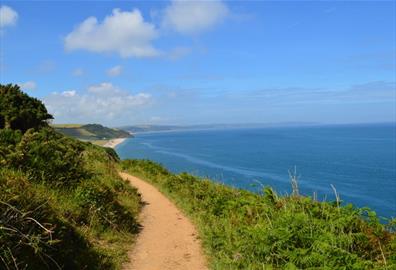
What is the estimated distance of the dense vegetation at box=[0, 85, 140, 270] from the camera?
6185 millimetres

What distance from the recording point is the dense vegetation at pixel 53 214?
20.3ft

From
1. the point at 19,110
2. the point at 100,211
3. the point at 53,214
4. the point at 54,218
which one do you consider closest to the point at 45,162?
the point at 100,211

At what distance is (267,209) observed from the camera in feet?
33.1

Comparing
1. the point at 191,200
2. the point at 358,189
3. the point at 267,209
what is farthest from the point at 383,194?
the point at 267,209

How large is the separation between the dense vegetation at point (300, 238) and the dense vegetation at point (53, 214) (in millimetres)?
2457

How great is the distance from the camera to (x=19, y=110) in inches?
969

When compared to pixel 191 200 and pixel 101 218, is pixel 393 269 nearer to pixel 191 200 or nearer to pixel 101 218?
pixel 101 218

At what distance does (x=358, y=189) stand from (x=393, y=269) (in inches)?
2099

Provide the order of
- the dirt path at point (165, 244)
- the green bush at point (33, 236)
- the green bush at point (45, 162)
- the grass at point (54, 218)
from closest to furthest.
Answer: the green bush at point (33, 236) → the grass at point (54, 218) → the dirt path at point (165, 244) → the green bush at point (45, 162)

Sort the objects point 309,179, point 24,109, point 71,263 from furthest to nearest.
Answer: point 309,179
point 24,109
point 71,263

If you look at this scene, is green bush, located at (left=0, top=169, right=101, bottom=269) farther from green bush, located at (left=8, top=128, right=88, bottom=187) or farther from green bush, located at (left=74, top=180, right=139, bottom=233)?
green bush, located at (left=74, top=180, right=139, bottom=233)

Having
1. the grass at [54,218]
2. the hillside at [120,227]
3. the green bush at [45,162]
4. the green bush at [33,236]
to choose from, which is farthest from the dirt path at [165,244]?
the green bush at [45,162]

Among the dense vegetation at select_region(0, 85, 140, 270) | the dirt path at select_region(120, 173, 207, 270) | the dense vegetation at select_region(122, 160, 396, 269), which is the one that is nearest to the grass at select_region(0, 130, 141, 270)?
the dense vegetation at select_region(0, 85, 140, 270)

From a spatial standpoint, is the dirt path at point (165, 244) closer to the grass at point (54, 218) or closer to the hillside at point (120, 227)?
the hillside at point (120, 227)
